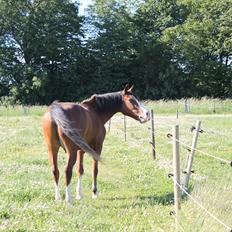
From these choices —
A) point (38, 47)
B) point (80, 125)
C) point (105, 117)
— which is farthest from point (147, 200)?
point (38, 47)

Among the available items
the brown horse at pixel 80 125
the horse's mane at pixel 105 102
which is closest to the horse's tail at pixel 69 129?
the brown horse at pixel 80 125

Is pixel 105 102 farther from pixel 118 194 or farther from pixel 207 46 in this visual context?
pixel 207 46

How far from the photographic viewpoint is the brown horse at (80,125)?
8219 millimetres

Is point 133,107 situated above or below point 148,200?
above

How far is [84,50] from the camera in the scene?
6188 centimetres

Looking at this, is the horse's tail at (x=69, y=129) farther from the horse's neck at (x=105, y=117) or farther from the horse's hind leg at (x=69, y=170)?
the horse's neck at (x=105, y=117)

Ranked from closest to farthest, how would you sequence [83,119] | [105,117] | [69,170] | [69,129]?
[69,129]
[69,170]
[83,119]
[105,117]

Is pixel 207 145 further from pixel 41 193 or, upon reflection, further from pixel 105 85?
pixel 105 85

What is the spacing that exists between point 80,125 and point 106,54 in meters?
53.7

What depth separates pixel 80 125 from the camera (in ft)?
28.8

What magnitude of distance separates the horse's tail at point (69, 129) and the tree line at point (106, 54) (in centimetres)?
4842

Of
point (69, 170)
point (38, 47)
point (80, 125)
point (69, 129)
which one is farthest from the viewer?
point (38, 47)

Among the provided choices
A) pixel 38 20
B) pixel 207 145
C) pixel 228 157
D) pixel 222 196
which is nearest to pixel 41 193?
pixel 222 196

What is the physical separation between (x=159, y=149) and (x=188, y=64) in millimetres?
48252
